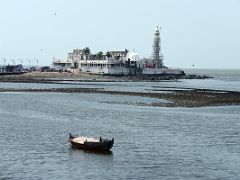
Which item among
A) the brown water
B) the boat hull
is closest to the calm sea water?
the brown water

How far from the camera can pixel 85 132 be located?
180 feet

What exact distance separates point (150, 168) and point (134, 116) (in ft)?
103

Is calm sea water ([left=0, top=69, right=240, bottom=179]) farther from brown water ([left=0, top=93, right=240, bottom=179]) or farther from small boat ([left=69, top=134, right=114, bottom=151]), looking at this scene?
small boat ([left=69, top=134, right=114, bottom=151])

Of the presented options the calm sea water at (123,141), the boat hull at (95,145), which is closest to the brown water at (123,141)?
the calm sea water at (123,141)

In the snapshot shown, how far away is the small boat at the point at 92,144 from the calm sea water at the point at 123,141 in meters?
0.68

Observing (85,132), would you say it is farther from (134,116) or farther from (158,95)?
(158,95)

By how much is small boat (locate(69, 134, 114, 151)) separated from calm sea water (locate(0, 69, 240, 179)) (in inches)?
26.6

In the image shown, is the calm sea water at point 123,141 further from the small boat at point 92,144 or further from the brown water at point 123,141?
the small boat at point 92,144

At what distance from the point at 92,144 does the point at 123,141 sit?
5.06m

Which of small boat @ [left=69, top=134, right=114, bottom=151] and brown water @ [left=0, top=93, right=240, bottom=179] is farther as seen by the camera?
small boat @ [left=69, top=134, right=114, bottom=151]

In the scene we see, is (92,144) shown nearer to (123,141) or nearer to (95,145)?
(95,145)

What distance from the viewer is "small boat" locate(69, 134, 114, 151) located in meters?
44.6

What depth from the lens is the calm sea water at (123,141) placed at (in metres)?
37.9

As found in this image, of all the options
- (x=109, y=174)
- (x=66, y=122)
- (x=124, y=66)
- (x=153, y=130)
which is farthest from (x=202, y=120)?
(x=124, y=66)
